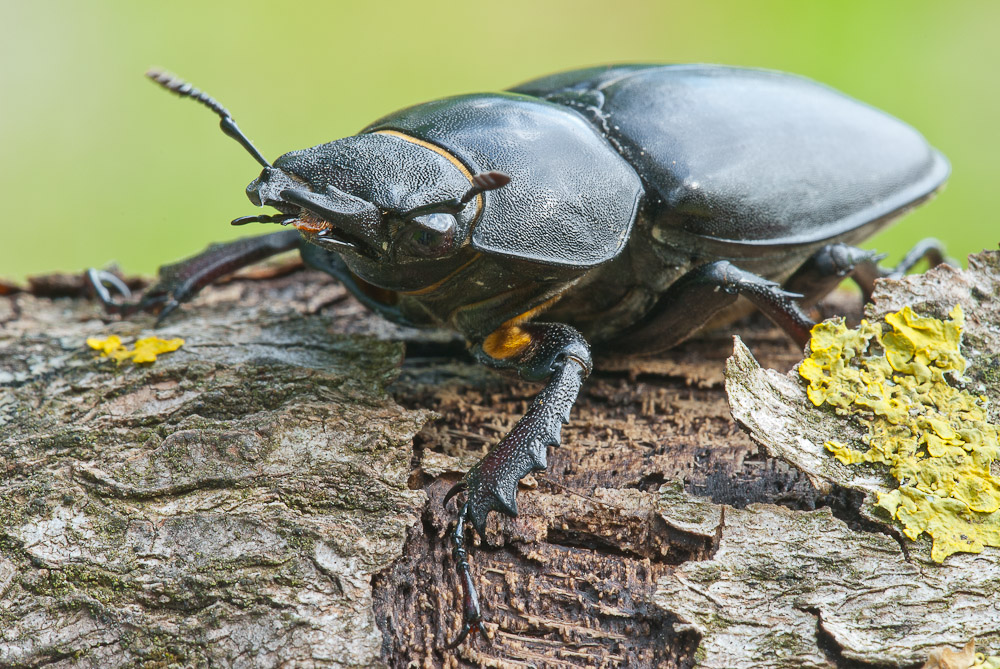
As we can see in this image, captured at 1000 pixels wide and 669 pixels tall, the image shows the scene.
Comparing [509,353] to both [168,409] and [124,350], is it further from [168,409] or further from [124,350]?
[124,350]

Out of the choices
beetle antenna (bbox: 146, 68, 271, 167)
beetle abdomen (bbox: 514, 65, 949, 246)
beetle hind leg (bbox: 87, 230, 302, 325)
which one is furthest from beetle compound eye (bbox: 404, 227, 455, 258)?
beetle hind leg (bbox: 87, 230, 302, 325)

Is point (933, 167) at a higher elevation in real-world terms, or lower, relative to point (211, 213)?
lower

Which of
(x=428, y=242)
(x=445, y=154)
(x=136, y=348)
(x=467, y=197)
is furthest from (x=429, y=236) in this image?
(x=136, y=348)

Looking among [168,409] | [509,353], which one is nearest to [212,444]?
[168,409]

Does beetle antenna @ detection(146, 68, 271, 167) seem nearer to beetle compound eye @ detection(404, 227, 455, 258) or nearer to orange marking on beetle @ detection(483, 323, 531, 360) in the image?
beetle compound eye @ detection(404, 227, 455, 258)

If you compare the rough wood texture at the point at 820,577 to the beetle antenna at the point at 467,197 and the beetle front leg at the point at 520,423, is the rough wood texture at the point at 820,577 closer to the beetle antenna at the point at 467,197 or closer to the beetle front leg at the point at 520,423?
the beetle front leg at the point at 520,423
